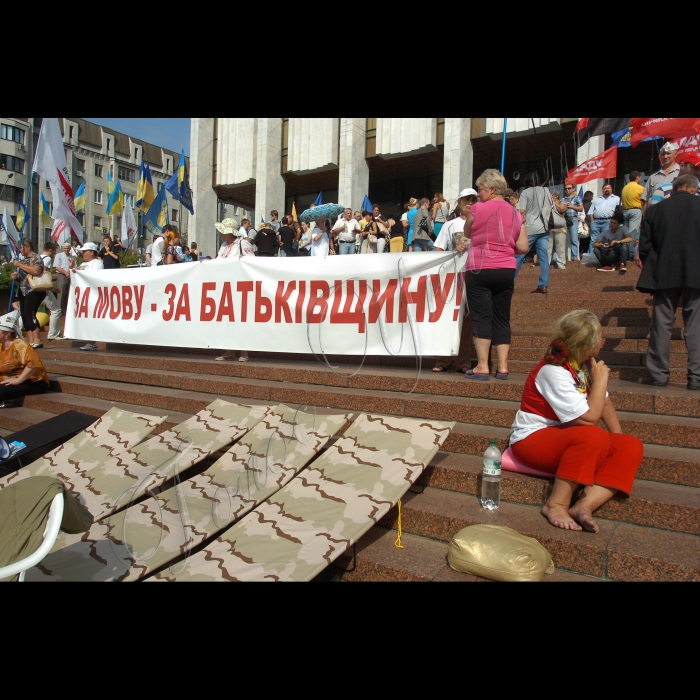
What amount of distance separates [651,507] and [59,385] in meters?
6.93

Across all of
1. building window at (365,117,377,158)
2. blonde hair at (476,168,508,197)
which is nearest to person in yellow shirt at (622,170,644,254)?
blonde hair at (476,168,508,197)

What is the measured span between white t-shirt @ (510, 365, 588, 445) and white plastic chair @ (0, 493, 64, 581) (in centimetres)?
251

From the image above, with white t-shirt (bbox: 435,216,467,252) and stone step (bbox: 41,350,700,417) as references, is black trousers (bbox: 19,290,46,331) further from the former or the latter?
white t-shirt (bbox: 435,216,467,252)

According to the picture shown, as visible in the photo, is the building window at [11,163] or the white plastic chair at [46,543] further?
the building window at [11,163]

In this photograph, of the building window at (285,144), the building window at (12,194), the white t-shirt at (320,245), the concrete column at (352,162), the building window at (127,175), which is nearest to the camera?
the white t-shirt at (320,245)

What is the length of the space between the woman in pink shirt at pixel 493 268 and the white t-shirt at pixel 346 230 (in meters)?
7.74

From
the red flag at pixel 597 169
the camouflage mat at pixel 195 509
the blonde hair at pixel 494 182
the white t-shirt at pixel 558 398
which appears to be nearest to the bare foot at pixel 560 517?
the white t-shirt at pixel 558 398

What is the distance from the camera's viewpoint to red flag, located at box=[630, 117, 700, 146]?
729cm

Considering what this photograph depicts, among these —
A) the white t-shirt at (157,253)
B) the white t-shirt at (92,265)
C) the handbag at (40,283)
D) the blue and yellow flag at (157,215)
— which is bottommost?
the handbag at (40,283)

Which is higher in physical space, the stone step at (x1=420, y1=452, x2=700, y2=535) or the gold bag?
the stone step at (x1=420, y1=452, x2=700, y2=535)

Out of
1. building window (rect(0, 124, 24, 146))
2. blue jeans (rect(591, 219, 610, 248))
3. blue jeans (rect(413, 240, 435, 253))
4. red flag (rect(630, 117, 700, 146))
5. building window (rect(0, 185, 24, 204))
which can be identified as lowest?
blue jeans (rect(413, 240, 435, 253))

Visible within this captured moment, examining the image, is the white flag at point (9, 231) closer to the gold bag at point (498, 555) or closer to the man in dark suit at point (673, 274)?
the man in dark suit at point (673, 274)

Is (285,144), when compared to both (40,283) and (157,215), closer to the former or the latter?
(157,215)

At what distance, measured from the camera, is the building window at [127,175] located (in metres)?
58.4
